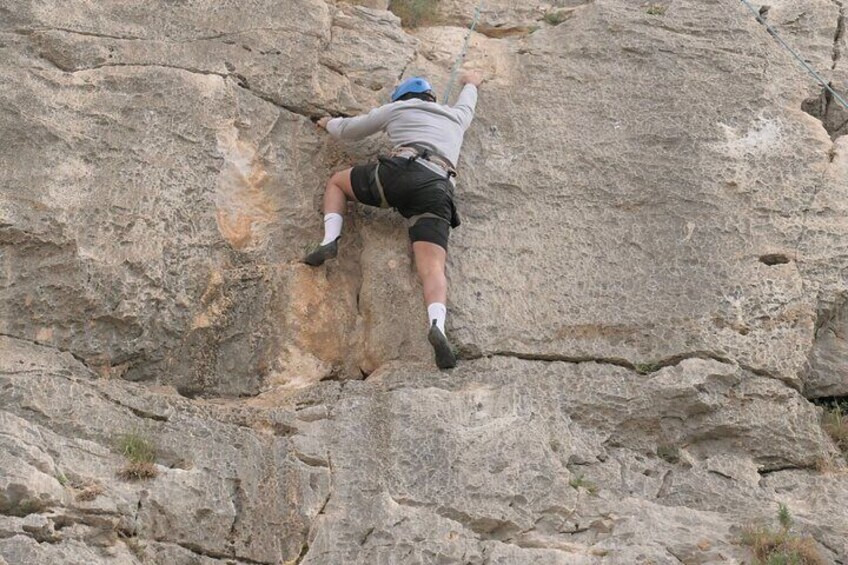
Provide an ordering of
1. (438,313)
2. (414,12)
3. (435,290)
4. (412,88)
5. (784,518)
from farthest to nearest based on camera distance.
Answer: (414,12), (412,88), (435,290), (438,313), (784,518)

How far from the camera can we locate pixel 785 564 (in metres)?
6.64

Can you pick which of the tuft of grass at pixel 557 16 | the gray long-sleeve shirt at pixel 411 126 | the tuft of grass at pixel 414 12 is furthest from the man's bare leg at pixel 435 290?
the tuft of grass at pixel 557 16

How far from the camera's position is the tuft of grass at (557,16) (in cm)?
1058

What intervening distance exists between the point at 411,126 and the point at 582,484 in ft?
9.02

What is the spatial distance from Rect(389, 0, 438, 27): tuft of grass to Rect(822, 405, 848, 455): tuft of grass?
15.2 ft

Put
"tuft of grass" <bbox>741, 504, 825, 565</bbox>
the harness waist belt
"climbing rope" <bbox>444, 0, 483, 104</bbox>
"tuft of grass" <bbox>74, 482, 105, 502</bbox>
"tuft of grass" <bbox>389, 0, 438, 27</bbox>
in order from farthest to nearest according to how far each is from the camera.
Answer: "tuft of grass" <bbox>389, 0, 438, 27</bbox> → "climbing rope" <bbox>444, 0, 483, 104</bbox> → the harness waist belt → "tuft of grass" <bbox>741, 504, 825, 565</bbox> → "tuft of grass" <bbox>74, 482, 105, 502</bbox>

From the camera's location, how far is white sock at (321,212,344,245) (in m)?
8.36

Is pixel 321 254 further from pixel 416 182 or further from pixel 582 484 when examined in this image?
pixel 582 484

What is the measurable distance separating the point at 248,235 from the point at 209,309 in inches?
25.3

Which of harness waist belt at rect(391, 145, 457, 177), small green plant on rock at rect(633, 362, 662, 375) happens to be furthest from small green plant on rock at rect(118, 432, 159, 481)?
small green plant on rock at rect(633, 362, 662, 375)

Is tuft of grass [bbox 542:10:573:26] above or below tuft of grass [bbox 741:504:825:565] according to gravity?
above

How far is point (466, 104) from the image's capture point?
9195mm

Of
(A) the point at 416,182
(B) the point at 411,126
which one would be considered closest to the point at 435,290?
(A) the point at 416,182

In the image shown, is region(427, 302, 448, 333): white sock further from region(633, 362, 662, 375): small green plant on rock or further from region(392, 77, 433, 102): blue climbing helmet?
region(392, 77, 433, 102): blue climbing helmet
